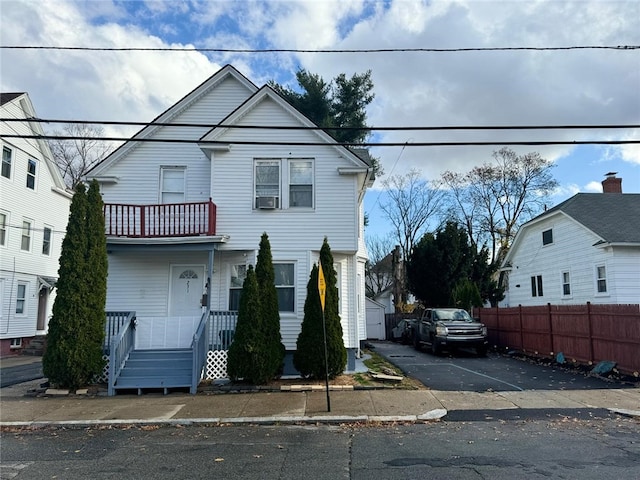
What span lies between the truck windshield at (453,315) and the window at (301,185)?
8.33 meters

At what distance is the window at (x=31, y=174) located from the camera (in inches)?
910

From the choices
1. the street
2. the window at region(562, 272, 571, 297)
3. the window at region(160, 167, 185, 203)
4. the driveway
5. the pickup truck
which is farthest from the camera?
the window at region(562, 272, 571, 297)

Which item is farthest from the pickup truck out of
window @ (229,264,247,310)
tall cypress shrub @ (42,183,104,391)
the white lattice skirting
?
tall cypress shrub @ (42,183,104,391)

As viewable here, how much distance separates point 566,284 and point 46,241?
83.0 feet

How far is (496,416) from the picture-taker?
8852 mm

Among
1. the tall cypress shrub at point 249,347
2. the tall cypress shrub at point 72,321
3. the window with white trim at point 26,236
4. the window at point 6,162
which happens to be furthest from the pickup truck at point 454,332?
the window at point 6,162

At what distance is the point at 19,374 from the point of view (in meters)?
15.5

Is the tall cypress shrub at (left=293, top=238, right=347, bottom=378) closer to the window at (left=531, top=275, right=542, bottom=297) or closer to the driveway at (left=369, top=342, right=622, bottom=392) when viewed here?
the driveway at (left=369, top=342, right=622, bottom=392)

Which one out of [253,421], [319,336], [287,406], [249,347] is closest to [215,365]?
[249,347]

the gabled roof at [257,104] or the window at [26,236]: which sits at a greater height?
the gabled roof at [257,104]

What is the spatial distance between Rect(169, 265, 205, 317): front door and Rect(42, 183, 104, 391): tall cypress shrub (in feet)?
9.66

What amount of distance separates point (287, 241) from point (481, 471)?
8992mm

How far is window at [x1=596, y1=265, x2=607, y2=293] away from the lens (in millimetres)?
19219

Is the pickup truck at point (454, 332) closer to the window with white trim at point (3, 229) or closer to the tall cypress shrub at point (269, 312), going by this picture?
the tall cypress shrub at point (269, 312)
